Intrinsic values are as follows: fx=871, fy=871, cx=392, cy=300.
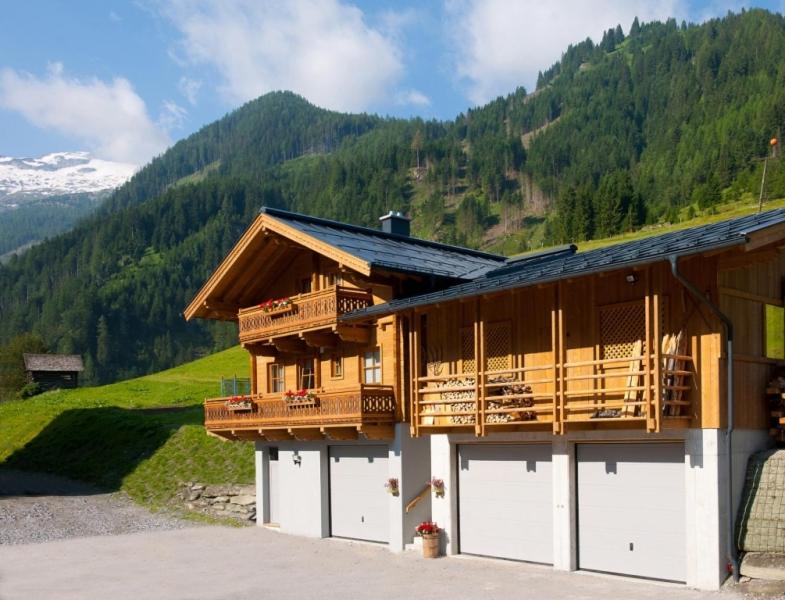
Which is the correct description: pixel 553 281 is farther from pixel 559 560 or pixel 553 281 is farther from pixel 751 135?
pixel 751 135

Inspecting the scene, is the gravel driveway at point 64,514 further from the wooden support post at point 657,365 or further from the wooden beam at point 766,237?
the wooden beam at point 766,237

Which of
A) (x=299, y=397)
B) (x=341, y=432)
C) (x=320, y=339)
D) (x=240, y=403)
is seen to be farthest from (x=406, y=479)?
(x=240, y=403)

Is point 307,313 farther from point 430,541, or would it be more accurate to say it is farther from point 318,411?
point 430,541

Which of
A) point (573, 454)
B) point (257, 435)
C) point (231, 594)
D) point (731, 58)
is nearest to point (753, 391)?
point (573, 454)

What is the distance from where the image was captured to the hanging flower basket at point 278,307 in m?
26.6

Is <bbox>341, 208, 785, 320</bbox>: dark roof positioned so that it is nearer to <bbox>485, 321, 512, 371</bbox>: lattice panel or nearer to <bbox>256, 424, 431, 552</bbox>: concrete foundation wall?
<bbox>485, 321, 512, 371</bbox>: lattice panel

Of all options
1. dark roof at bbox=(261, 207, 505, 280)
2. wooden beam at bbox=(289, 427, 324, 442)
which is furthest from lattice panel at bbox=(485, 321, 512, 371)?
wooden beam at bbox=(289, 427, 324, 442)

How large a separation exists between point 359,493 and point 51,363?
7061cm

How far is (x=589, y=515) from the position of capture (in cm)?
1897

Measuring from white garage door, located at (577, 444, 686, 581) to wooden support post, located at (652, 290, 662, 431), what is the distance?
1717mm

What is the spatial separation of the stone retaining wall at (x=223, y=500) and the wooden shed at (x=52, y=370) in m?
57.5

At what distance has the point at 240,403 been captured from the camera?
1125 inches

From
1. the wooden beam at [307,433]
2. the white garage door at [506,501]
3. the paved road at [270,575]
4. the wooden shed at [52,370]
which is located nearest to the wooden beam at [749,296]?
the white garage door at [506,501]

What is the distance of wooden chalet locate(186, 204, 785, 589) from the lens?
1695 centimetres
